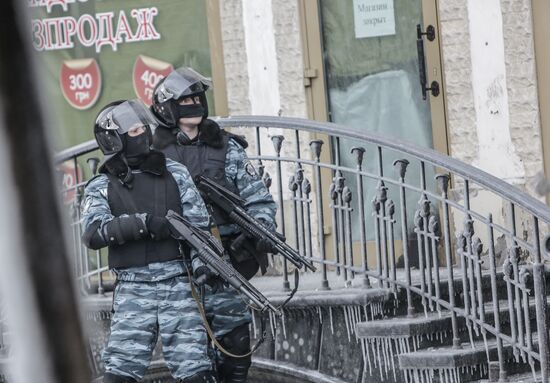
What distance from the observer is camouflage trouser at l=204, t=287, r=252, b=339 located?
19.7 ft

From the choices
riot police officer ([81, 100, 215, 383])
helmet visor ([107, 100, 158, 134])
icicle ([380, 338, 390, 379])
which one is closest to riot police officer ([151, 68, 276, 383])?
helmet visor ([107, 100, 158, 134])

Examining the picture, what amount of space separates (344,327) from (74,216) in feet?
6.75

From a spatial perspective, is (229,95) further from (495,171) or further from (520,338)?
(520,338)

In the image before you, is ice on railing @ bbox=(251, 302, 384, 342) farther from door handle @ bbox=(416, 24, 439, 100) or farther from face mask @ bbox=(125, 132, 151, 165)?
door handle @ bbox=(416, 24, 439, 100)

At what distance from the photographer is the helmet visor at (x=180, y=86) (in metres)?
6.19

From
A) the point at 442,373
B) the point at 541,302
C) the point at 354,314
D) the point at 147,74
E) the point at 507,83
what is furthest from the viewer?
the point at 147,74

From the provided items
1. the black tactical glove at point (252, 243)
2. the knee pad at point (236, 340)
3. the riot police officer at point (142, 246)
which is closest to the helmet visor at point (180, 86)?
the riot police officer at point (142, 246)

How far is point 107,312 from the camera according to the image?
759 centimetres

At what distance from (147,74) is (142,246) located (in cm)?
410

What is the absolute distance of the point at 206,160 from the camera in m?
6.14

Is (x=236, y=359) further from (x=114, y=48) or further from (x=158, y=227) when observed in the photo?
(x=114, y=48)

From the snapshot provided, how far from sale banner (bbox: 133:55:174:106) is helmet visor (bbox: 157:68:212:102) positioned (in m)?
3.25

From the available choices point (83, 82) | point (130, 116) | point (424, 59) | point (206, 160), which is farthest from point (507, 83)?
point (130, 116)

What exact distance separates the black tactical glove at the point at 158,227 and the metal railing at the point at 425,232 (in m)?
0.59
